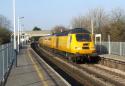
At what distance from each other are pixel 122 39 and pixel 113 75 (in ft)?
104

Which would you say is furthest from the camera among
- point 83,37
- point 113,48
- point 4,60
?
point 113,48

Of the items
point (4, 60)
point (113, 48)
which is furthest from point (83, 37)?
point (4, 60)

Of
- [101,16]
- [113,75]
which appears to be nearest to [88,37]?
[113,75]

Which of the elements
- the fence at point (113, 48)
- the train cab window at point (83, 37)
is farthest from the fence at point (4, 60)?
the fence at point (113, 48)

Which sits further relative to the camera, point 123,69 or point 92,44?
point 92,44

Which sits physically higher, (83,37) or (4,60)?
(83,37)

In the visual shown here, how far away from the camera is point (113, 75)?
2378 centimetres

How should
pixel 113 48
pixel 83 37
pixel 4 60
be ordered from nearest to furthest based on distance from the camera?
pixel 4 60 → pixel 83 37 → pixel 113 48

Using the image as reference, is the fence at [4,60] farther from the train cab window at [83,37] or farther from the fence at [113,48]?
the fence at [113,48]

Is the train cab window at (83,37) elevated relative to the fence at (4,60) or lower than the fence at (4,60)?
elevated

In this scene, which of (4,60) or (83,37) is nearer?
(4,60)

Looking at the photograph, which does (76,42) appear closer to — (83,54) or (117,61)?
(83,54)

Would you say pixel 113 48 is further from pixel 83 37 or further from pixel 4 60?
pixel 4 60

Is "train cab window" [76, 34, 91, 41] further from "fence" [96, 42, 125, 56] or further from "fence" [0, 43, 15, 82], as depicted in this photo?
"fence" [0, 43, 15, 82]
